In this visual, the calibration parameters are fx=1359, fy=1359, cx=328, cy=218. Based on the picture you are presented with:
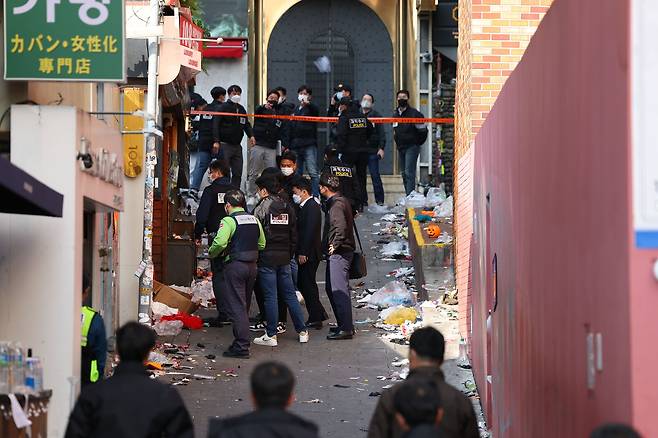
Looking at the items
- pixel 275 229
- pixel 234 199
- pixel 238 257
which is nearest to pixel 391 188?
pixel 275 229

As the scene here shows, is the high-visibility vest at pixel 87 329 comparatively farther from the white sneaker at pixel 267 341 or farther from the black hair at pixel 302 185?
the black hair at pixel 302 185

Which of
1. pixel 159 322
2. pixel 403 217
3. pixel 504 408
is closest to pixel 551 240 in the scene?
pixel 504 408

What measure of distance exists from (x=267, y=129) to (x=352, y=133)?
4.93 ft

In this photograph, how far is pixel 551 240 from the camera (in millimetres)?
7055

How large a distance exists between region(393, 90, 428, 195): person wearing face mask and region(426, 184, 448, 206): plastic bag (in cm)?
45

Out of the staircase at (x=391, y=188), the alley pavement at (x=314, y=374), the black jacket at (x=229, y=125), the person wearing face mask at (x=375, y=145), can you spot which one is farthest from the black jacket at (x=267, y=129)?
the alley pavement at (x=314, y=374)

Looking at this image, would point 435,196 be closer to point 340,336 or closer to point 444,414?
point 340,336

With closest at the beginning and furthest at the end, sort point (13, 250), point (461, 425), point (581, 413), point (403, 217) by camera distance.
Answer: point (581, 413)
point (461, 425)
point (13, 250)
point (403, 217)

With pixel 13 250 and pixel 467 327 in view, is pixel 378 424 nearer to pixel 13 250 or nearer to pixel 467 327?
pixel 13 250

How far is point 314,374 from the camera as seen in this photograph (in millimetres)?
13508

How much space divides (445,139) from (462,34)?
12120 mm

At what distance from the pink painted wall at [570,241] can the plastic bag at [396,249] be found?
10059 mm

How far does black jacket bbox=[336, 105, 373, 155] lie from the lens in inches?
889

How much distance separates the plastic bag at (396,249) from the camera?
20438mm
